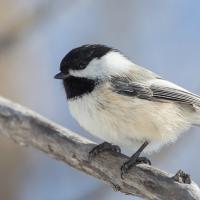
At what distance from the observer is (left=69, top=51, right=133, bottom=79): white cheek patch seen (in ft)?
10.7

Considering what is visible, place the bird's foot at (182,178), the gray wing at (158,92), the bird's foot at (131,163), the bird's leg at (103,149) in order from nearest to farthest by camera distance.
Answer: the bird's foot at (182,178) < the bird's foot at (131,163) < the bird's leg at (103,149) < the gray wing at (158,92)

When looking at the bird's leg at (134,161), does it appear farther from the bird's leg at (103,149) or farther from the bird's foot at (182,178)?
the bird's foot at (182,178)

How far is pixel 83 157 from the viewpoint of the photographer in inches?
Answer: 127

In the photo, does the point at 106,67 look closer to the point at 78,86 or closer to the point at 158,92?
the point at 78,86

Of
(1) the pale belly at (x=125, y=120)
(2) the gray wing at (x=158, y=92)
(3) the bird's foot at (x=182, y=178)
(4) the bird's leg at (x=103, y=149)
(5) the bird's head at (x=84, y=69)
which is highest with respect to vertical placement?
(5) the bird's head at (x=84, y=69)

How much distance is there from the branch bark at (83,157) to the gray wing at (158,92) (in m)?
0.38

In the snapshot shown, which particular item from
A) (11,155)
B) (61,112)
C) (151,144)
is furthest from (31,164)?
(151,144)

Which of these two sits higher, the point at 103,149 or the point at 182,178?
the point at 182,178

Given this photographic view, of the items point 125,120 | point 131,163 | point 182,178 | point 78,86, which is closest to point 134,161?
point 131,163

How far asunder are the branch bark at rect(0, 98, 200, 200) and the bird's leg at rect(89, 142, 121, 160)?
0.03 m

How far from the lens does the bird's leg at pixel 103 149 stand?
10.5 ft

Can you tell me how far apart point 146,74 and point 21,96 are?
4.69 ft

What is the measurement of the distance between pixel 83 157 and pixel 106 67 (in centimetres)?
52

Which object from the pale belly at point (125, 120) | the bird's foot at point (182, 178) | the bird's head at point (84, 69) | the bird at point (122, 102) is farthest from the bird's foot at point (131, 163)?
the bird's head at point (84, 69)
